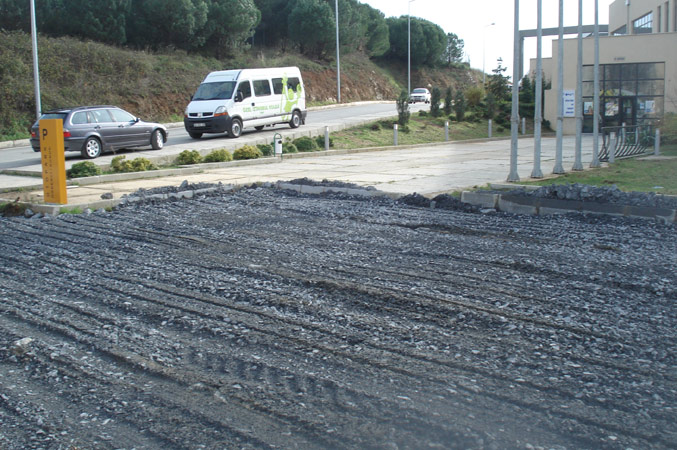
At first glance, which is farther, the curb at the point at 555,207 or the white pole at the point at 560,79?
the white pole at the point at 560,79

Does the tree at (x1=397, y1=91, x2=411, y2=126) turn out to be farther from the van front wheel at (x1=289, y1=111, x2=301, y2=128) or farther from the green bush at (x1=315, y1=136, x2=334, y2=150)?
the green bush at (x1=315, y1=136, x2=334, y2=150)

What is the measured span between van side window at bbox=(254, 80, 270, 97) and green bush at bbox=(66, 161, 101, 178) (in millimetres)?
13631

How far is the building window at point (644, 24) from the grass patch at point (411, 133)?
1994 cm

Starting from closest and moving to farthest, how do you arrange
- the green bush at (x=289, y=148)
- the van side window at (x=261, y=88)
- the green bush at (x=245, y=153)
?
the green bush at (x=245, y=153) → the green bush at (x=289, y=148) → the van side window at (x=261, y=88)

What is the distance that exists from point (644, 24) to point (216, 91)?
38.8m

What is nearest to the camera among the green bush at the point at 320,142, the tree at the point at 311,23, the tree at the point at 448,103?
the green bush at the point at 320,142

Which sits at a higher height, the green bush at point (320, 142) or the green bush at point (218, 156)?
the green bush at point (320, 142)

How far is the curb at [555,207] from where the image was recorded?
9883 millimetres

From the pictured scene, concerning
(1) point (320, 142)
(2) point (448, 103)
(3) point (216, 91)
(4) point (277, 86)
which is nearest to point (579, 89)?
(1) point (320, 142)

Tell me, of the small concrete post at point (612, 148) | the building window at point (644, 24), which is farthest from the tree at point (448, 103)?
the small concrete post at point (612, 148)

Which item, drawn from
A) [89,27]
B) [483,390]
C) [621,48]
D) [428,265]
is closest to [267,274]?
[428,265]

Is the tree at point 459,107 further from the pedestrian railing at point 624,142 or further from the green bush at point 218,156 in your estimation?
the green bush at point 218,156

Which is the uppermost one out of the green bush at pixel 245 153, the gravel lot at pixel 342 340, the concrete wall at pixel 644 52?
the concrete wall at pixel 644 52

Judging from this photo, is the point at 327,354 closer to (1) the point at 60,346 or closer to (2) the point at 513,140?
(1) the point at 60,346
